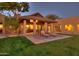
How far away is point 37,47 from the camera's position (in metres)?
2.09

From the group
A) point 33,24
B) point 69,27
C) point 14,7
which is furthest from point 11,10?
point 69,27

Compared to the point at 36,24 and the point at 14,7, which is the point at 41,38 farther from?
the point at 14,7

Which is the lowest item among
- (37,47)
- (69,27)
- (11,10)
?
(37,47)

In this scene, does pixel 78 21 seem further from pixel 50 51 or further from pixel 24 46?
pixel 24 46

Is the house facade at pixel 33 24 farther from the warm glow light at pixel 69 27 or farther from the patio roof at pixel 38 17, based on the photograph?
the warm glow light at pixel 69 27

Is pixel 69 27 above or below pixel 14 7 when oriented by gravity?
below

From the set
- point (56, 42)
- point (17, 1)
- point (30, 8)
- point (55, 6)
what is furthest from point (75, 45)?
point (17, 1)

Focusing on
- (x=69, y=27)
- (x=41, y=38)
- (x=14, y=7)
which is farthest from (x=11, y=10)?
(x=69, y=27)

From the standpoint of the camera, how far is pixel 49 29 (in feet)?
6.88

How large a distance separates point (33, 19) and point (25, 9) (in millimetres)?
125

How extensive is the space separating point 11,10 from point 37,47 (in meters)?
0.44

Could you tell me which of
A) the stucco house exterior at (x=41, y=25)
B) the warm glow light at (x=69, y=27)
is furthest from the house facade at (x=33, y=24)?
the warm glow light at (x=69, y=27)

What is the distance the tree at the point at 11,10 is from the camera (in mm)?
2105

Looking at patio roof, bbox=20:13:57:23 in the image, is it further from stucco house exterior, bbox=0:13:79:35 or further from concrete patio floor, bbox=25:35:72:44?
concrete patio floor, bbox=25:35:72:44
